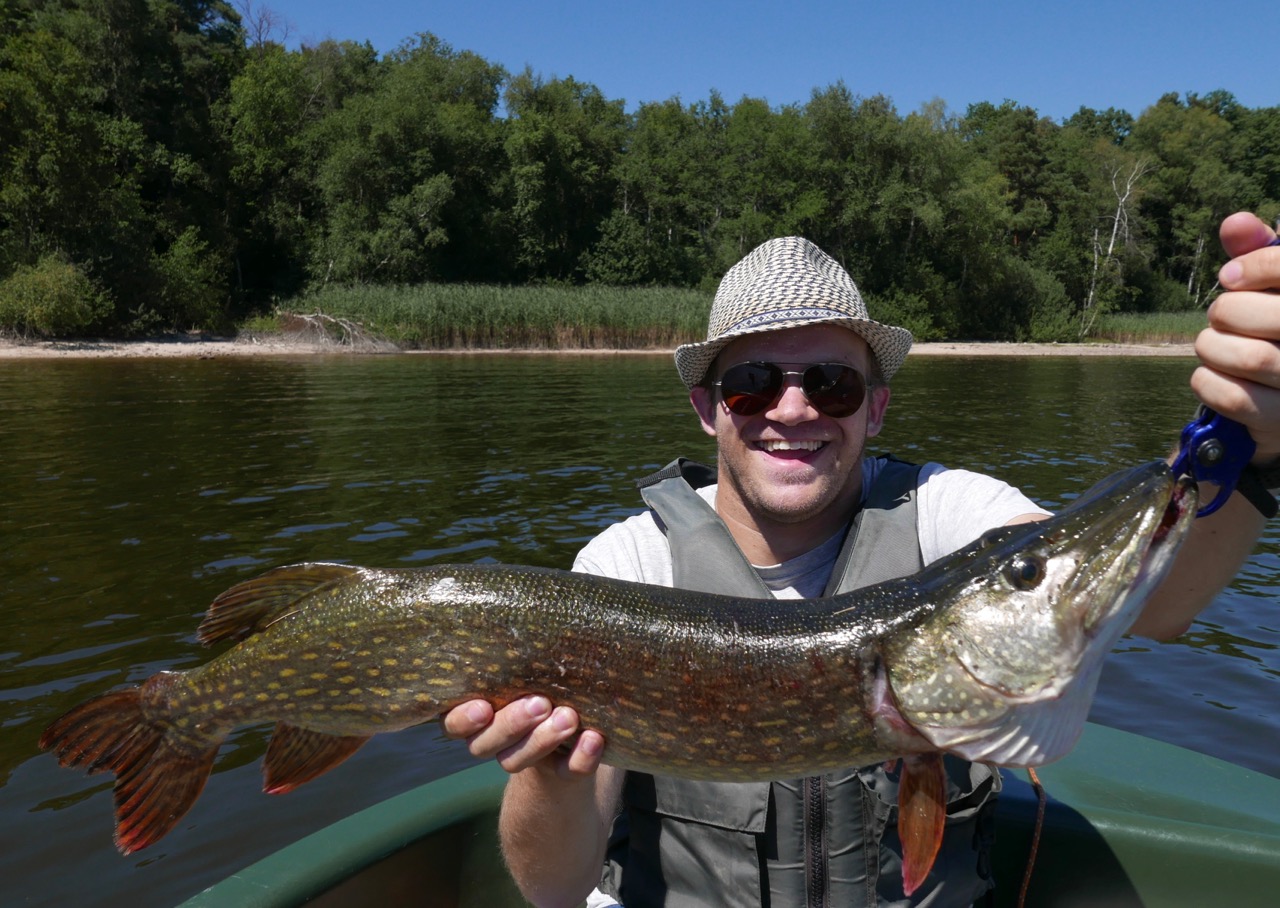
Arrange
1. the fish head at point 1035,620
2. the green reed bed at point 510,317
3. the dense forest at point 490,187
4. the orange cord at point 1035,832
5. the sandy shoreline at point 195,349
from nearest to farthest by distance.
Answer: the fish head at point 1035,620, the orange cord at point 1035,832, the sandy shoreline at point 195,349, the green reed bed at point 510,317, the dense forest at point 490,187

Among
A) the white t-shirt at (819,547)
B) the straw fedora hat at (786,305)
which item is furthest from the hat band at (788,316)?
the white t-shirt at (819,547)

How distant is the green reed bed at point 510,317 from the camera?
33906 mm

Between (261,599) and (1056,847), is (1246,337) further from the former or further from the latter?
(261,599)

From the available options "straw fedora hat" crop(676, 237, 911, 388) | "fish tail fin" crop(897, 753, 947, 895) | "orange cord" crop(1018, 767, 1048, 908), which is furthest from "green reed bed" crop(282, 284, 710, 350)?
"fish tail fin" crop(897, 753, 947, 895)

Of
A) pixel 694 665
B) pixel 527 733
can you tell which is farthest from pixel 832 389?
pixel 527 733

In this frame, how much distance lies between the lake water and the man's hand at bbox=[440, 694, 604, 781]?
103 inches

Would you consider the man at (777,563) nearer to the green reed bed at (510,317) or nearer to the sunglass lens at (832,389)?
the sunglass lens at (832,389)

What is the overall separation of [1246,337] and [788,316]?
1.30 m

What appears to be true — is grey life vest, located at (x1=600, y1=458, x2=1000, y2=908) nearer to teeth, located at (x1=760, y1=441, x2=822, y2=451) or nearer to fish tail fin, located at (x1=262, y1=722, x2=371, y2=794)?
teeth, located at (x1=760, y1=441, x2=822, y2=451)

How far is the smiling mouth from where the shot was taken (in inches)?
112

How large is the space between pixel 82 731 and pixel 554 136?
52.8m

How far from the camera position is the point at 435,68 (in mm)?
53625

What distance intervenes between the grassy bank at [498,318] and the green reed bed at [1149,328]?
2440 centimetres

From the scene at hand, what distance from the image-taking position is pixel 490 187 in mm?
50750
